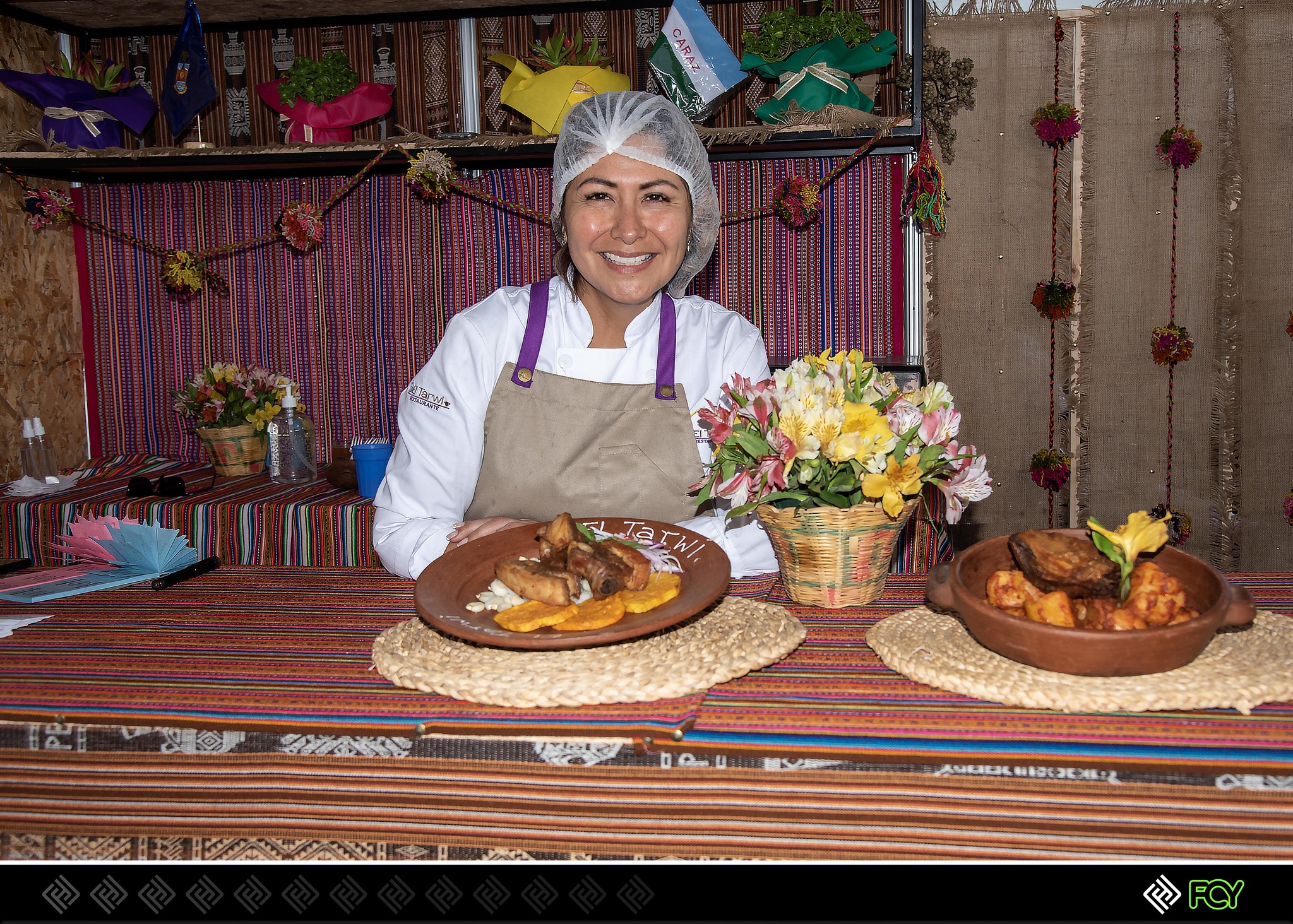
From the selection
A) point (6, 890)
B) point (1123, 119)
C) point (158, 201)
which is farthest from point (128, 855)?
point (1123, 119)

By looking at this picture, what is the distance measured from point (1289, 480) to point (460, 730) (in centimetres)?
446

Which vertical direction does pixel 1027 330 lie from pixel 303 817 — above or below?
above

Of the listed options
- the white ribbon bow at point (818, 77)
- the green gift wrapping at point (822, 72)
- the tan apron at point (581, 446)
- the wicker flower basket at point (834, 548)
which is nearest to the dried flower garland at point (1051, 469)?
the green gift wrapping at point (822, 72)

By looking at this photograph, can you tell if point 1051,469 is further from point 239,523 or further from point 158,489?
point 158,489

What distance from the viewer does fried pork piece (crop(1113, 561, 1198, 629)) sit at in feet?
4.24

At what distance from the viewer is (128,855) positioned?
53.3 inches

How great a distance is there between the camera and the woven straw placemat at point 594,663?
1311 millimetres

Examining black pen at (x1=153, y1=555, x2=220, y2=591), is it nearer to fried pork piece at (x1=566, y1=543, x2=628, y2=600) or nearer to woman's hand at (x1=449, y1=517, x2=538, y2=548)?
woman's hand at (x1=449, y1=517, x2=538, y2=548)

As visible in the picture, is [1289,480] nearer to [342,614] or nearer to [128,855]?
[342,614]

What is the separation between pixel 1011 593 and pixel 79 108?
14.5 ft

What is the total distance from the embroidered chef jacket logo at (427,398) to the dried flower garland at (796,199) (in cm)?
201

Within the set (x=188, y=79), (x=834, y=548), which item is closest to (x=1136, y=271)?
(x=834, y=548)

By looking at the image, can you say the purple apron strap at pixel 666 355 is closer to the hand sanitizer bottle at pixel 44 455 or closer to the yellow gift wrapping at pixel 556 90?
the yellow gift wrapping at pixel 556 90

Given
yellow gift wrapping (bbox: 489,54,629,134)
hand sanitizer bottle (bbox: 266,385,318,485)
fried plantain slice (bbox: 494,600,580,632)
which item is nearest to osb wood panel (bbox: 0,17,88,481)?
hand sanitizer bottle (bbox: 266,385,318,485)
